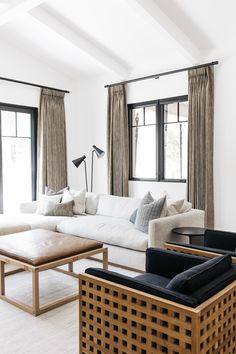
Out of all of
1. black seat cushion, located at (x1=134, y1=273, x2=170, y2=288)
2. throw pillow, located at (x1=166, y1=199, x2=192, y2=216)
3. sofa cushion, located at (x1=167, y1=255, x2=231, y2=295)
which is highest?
throw pillow, located at (x1=166, y1=199, x2=192, y2=216)

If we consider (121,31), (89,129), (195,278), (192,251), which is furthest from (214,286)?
(89,129)

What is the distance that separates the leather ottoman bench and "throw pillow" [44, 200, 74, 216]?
132cm

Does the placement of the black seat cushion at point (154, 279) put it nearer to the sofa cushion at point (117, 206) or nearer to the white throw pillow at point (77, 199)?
the sofa cushion at point (117, 206)

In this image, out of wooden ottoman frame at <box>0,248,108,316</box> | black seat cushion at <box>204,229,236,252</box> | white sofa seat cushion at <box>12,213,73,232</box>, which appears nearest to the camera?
wooden ottoman frame at <box>0,248,108,316</box>

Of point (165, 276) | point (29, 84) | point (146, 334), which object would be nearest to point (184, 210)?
point (165, 276)

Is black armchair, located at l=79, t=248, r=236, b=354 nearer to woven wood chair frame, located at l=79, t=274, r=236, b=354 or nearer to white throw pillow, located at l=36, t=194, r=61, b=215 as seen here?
woven wood chair frame, located at l=79, t=274, r=236, b=354

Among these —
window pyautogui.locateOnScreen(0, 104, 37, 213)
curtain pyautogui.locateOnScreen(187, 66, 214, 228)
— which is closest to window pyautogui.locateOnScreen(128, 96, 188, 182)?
curtain pyautogui.locateOnScreen(187, 66, 214, 228)

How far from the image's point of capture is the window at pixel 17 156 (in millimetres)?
5697

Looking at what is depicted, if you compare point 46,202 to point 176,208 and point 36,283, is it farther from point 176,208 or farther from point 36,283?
point 36,283

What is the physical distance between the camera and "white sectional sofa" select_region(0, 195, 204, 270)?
3.56m

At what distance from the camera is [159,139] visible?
5.62 m

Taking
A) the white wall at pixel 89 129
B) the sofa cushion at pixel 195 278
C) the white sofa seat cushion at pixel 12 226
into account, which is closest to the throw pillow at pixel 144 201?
the white sofa seat cushion at pixel 12 226

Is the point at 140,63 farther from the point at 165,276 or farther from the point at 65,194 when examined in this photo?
the point at 165,276

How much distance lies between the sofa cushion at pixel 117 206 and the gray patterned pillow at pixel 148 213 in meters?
0.70
